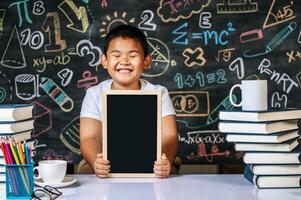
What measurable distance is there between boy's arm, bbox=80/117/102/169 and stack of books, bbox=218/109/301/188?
667mm

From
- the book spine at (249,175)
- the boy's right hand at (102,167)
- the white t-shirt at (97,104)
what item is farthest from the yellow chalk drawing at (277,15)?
the boy's right hand at (102,167)

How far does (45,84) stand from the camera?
3.20 m

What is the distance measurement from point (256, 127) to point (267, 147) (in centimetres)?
8

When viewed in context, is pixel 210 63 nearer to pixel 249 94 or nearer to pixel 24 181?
pixel 249 94

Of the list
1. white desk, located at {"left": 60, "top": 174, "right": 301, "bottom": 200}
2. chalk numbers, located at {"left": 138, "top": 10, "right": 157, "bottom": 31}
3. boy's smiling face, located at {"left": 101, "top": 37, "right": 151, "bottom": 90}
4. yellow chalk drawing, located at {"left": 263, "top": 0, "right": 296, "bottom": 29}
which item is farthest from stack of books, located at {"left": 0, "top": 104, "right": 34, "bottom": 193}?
yellow chalk drawing, located at {"left": 263, "top": 0, "right": 296, "bottom": 29}

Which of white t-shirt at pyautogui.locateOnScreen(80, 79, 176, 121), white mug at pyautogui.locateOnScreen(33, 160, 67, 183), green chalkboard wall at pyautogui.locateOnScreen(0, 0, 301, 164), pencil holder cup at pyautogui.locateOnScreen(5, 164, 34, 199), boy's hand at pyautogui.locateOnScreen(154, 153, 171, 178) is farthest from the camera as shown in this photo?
green chalkboard wall at pyautogui.locateOnScreen(0, 0, 301, 164)

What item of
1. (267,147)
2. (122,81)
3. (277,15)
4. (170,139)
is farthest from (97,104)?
(277,15)

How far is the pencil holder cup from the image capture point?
154 centimetres

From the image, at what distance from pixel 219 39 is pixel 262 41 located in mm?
277

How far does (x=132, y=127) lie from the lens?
1.87 metres

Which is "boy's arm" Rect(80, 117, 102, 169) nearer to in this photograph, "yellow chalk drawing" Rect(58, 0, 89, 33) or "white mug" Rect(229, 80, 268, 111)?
"white mug" Rect(229, 80, 268, 111)

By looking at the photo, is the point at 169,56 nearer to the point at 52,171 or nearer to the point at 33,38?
the point at 33,38

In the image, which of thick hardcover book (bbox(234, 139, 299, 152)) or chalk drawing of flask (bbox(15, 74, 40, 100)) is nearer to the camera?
thick hardcover book (bbox(234, 139, 299, 152))

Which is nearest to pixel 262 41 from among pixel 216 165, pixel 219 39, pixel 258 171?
pixel 219 39
